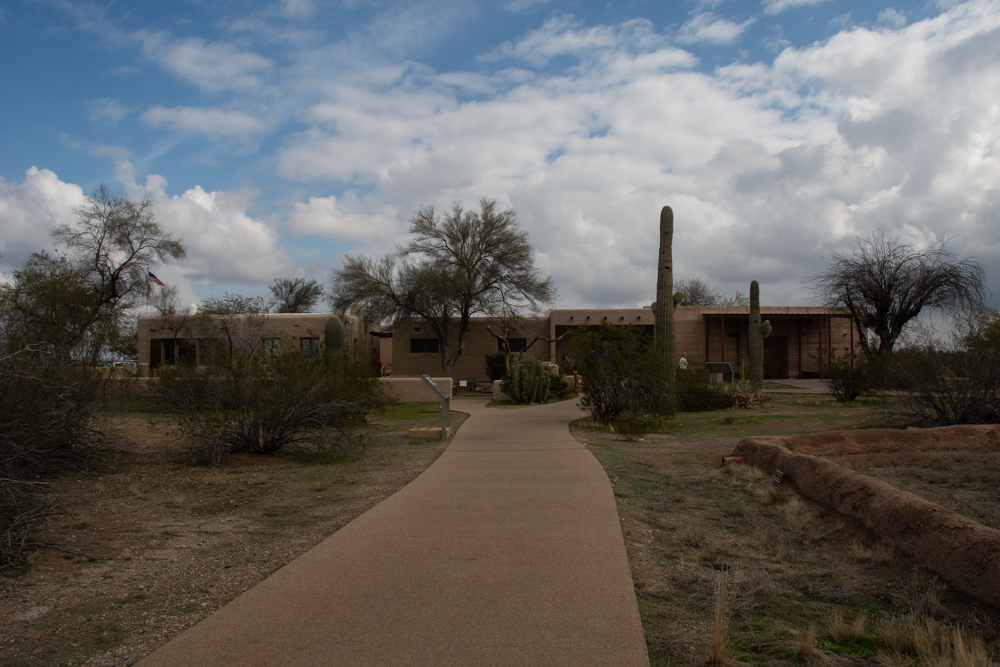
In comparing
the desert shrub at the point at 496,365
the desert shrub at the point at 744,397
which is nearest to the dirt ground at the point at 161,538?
the desert shrub at the point at 744,397

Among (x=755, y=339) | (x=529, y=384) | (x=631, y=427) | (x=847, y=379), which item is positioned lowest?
(x=631, y=427)

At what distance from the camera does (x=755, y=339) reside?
2683 centimetres

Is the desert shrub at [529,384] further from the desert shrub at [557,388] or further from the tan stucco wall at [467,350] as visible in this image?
the tan stucco wall at [467,350]

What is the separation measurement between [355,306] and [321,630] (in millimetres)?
35393

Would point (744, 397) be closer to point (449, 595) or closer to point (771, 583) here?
point (771, 583)

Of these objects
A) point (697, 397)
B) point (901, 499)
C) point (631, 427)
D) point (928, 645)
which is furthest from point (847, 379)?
point (928, 645)

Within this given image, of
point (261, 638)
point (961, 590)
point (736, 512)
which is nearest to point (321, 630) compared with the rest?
point (261, 638)

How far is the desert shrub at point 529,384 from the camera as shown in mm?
→ 24906

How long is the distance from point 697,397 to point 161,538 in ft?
55.0

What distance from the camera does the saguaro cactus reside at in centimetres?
2549

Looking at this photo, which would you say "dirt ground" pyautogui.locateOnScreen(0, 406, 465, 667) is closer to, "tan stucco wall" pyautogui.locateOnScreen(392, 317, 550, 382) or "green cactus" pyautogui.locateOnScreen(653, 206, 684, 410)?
"green cactus" pyautogui.locateOnScreen(653, 206, 684, 410)

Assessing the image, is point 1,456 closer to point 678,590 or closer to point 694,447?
point 678,590

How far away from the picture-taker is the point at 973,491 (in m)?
7.99

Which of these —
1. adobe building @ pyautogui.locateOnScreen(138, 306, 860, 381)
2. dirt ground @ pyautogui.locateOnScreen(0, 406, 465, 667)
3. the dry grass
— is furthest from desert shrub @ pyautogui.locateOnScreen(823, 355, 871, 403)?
the dry grass
